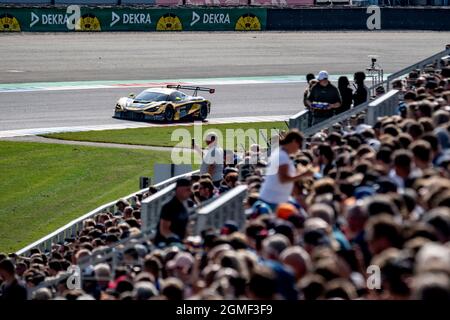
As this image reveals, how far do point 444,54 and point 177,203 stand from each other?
39.3 feet

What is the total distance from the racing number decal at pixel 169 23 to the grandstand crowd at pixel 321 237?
4184 centimetres

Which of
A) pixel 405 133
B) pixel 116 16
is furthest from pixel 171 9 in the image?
pixel 405 133

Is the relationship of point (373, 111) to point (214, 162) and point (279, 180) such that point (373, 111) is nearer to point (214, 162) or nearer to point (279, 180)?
point (214, 162)

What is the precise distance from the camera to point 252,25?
5856cm

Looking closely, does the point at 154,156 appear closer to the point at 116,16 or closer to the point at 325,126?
the point at 325,126

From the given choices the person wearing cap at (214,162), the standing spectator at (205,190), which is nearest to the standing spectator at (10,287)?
the standing spectator at (205,190)

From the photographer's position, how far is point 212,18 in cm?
5691

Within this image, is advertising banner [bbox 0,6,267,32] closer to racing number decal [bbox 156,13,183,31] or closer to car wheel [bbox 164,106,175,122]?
racing number decal [bbox 156,13,183,31]

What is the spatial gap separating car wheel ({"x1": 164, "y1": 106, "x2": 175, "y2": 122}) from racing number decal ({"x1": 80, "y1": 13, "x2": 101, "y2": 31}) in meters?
18.0

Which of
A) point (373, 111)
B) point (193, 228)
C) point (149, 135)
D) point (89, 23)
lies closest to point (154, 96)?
point (149, 135)

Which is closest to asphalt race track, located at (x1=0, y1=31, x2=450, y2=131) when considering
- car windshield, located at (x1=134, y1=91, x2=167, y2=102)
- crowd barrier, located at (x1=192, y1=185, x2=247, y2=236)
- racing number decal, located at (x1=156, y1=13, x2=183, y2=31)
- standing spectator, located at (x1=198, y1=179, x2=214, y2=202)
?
racing number decal, located at (x1=156, y1=13, x2=183, y2=31)

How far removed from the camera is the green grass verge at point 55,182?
942 inches

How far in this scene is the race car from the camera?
119 ft

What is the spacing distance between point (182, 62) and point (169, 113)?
47.4 ft
